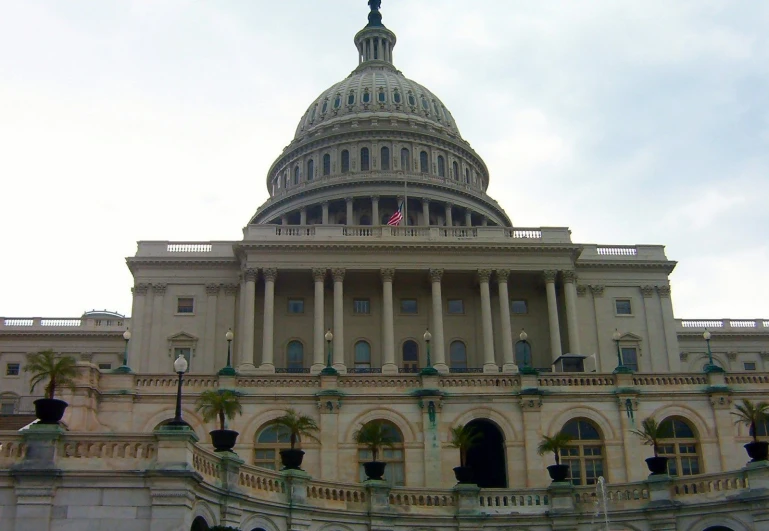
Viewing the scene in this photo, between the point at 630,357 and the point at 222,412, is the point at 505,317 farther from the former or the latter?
the point at 222,412

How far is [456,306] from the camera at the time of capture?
3189 inches

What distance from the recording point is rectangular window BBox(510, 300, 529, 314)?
81.4 meters

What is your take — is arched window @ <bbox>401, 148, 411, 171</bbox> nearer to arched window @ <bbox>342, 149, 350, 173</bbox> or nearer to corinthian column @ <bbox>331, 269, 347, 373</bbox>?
arched window @ <bbox>342, 149, 350, 173</bbox>

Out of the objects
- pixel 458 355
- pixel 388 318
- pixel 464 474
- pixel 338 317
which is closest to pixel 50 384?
pixel 464 474

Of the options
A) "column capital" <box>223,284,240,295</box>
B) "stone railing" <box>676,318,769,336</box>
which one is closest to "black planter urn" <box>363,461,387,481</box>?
"column capital" <box>223,284,240,295</box>

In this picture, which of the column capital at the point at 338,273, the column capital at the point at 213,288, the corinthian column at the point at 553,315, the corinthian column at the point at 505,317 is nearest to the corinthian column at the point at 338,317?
the column capital at the point at 338,273

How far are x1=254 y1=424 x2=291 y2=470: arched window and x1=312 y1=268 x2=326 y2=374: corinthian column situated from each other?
Result: 1100 inches

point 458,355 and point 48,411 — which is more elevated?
point 458,355

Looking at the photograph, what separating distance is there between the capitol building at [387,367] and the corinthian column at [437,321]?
231 millimetres

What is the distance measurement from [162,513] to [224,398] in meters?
13.4

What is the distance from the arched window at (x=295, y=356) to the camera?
7744 cm

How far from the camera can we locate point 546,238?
81.0 m

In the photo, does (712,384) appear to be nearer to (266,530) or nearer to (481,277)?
(266,530)

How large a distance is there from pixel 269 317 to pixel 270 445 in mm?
32489
